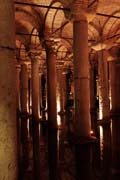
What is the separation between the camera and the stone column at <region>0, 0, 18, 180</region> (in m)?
2.35

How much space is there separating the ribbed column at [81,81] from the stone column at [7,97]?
486 centimetres

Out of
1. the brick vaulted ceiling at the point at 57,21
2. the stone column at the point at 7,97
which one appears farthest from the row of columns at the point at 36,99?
the brick vaulted ceiling at the point at 57,21

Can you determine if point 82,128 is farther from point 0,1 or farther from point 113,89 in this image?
point 113,89

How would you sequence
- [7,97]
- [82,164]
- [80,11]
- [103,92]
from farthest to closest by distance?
1. [103,92]
2. [80,11]
3. [82,164]
4. [7,97]

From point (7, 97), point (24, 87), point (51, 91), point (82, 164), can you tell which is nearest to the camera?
Answer: point (7, 97)

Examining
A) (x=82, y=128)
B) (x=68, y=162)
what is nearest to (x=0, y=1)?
(x=82, y=128)

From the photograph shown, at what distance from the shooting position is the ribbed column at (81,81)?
7215 millimetres

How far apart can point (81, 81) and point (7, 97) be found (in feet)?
16.3

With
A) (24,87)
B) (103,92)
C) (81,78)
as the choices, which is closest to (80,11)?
(81,78)

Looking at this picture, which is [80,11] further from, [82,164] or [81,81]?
[82,164]

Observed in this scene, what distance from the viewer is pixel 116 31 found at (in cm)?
1390

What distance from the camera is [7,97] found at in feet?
7.89

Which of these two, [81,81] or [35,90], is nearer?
[81,81]

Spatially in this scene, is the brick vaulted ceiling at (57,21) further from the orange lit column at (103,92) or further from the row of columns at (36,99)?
the row of columns at (36,99)
